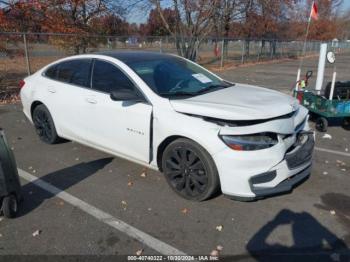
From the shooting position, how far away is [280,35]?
1400 inches

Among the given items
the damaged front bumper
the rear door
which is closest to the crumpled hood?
the damaged front bumper

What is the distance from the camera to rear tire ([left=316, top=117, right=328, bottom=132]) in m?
6.44

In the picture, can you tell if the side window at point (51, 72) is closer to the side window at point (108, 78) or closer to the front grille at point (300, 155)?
the side window at point (108, 78)

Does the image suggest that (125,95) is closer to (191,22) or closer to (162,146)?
(162,146)

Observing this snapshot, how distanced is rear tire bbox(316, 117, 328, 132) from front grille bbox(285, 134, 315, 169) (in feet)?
9.29

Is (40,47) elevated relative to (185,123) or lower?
elevated

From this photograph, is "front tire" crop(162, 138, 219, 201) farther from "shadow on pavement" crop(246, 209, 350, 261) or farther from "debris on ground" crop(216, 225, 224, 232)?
"shadow on pavement" crop(246, 209, 350, 261)

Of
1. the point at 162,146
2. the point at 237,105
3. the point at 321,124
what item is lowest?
the point at 321,124

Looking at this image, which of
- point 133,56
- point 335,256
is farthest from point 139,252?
point 133,56

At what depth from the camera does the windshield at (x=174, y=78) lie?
4.05 metres

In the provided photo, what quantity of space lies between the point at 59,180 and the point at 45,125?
1.54 m

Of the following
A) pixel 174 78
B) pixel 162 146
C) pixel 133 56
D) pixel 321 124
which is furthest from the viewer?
pixel 321 124

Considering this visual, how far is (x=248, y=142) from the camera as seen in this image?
3.31 meters

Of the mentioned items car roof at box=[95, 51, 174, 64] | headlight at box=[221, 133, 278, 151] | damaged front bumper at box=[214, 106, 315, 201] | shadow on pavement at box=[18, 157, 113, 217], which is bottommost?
shadow on pavement at box=[18, 157, 113, 217]
